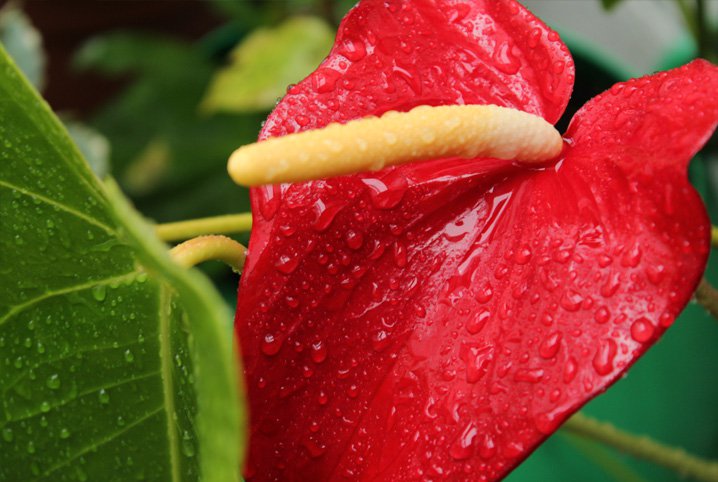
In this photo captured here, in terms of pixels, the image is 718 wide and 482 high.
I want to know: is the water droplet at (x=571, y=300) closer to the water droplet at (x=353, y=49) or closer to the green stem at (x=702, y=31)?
the water droplet at (x=353, y=49)

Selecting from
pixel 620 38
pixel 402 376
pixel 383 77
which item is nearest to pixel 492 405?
pixel 402 376

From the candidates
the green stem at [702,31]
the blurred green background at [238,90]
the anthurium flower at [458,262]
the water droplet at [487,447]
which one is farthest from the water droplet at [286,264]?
the green stem at [702,31]

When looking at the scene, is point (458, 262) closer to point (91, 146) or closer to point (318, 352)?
point (318, 352)

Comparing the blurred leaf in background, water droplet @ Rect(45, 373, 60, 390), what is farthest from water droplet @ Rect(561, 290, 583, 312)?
the blurred leaf in background

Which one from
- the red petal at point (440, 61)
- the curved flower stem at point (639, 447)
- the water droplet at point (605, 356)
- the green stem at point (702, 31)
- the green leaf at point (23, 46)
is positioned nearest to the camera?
the water droplet at point (605, 356)

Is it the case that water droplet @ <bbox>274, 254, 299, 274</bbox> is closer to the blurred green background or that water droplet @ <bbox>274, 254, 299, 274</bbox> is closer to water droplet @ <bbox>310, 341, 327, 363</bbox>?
water droplet @ <bbox>310, 341, 327, 363</bbox>

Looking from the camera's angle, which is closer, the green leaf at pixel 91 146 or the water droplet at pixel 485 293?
the water droplet at pixel 485 293

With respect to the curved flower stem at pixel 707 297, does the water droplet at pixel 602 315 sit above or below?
above
